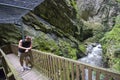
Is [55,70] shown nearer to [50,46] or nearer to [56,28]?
[50,46]

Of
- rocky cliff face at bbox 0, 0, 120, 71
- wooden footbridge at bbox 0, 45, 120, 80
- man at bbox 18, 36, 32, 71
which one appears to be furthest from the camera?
rocky cliff face at bbox 0, 0, 120, 71

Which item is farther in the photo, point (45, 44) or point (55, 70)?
point (45, 44)

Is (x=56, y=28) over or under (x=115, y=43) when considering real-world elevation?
over

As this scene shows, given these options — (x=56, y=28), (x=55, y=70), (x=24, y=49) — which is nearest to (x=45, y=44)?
(x=56, y=28)

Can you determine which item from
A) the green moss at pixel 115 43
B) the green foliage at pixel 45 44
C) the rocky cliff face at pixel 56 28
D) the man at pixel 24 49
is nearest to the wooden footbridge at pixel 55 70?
the man at pixel 24 49

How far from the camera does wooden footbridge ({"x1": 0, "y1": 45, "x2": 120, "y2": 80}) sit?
3805mm

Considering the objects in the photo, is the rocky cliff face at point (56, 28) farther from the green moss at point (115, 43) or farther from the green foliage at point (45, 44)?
the green moss at point (115, 43)

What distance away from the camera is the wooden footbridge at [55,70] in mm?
3805

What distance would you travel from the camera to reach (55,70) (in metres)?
6.08

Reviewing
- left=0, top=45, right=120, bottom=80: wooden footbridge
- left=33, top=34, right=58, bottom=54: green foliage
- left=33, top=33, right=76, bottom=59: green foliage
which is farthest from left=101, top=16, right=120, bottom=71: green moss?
left=33, top=34, right=58, bottom=54: green foliage

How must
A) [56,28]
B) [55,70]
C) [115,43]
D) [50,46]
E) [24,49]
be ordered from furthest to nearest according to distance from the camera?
[56,28] → [50,46] → [115,43] → [24,49] → [55,70]

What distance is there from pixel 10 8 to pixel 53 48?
526 centimetres

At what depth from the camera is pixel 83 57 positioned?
60.9 feet

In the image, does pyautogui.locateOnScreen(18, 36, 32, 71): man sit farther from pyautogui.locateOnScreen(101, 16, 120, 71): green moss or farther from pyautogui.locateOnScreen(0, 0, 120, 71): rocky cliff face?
pyautogui.locateOnScreen(0, 0, 120, 71): rocky cliff face
